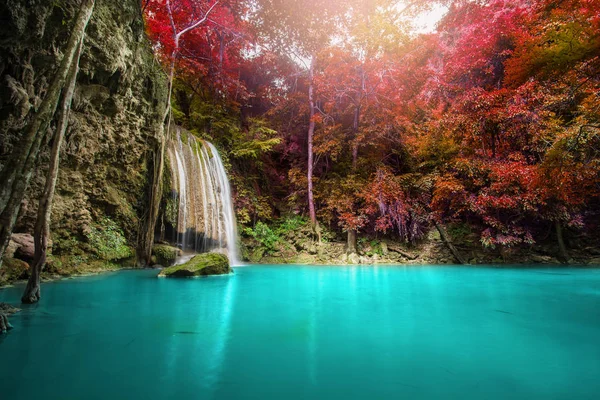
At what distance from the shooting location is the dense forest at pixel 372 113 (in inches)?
384

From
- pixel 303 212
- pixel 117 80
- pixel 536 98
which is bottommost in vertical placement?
pixel 303 212

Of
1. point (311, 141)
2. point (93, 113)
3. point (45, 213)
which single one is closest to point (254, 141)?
point (311, 141)

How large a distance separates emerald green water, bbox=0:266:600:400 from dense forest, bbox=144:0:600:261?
610 centimetres

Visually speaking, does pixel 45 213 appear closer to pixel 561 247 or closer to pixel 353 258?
pixel 353 258

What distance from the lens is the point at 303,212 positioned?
13680mm

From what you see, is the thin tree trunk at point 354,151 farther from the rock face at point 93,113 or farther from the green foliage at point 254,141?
the rock face at point 93,113

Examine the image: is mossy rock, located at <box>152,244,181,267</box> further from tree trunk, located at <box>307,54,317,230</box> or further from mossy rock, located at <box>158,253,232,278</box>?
tree trunk, located at <box>307,54,317,230</box>

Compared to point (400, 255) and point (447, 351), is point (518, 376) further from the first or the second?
point (400, 255)

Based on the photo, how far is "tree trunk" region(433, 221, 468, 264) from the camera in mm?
11227

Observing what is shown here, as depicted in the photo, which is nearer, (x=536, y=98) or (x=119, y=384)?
(x=119, y=384)

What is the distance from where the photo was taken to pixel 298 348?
236cm

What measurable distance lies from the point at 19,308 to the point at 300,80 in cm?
1480

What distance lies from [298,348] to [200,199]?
855cm

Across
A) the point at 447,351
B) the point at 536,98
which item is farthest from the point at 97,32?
the point at 536,98
